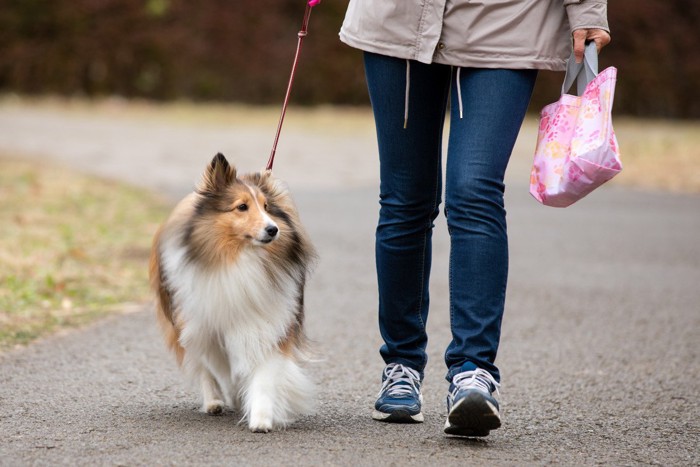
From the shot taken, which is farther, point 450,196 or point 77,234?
point 77,234

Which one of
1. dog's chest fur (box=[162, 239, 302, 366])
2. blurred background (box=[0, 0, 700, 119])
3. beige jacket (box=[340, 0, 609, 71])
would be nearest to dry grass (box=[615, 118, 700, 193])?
blurred background (box=[0, 0, 700, 119])

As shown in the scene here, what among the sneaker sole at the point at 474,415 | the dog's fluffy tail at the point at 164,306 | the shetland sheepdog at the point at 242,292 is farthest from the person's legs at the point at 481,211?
the dog's fluffy tail at the point at 164,306

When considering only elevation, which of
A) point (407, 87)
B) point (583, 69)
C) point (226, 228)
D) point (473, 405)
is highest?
point (583, 69)

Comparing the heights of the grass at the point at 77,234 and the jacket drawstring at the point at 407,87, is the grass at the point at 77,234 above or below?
below

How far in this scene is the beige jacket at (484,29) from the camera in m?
3.48

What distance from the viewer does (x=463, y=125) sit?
138 inches

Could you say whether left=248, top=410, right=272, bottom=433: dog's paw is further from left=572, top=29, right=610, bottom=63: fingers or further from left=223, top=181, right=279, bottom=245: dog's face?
left=572, top=29, right=610, bottom=63: fingers

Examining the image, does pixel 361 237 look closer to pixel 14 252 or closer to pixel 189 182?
pixel 14 252

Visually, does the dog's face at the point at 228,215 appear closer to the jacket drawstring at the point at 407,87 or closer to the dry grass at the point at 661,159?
the jacket drawstring at the point at 407,87

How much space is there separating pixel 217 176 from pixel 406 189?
0.68m

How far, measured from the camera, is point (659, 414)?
4.05m

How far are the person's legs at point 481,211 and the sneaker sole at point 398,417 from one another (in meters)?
0.31

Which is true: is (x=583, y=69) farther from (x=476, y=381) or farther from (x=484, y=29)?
(x=476, y=381)

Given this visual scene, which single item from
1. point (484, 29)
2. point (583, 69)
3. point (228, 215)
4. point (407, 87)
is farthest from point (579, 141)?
point (228, 215)
